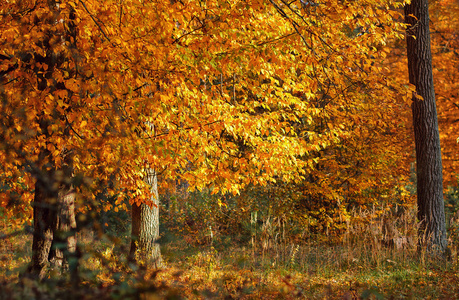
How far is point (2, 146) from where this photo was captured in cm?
349

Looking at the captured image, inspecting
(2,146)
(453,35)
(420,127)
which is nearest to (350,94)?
(420,127)

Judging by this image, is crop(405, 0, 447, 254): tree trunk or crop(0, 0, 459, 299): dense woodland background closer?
crop(0, 0, 459, 299): dense woodland background

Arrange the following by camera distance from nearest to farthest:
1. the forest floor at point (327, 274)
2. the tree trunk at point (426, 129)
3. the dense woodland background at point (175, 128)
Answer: the dense woodland background at point (175, 128)
the forest floor at point (327, 274)
the tree trunk at point (426, 129)

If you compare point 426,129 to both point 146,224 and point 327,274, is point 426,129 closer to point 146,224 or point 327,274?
point 327,274

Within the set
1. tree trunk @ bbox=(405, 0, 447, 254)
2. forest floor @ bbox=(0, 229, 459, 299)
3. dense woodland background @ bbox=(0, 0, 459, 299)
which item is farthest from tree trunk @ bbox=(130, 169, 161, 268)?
tree trunk @ bbox=(405, 0, 447, 254)

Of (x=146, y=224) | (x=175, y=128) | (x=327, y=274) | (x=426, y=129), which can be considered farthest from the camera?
(x=146, y=224)

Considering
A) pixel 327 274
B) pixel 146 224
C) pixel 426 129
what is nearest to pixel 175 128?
pixel 146 224

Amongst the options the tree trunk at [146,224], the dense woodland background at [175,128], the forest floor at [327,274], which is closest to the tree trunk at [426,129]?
the dense woodland background at [175,128]

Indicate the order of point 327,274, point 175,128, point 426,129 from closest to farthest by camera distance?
point 175,128, point 327,274, point 426,129

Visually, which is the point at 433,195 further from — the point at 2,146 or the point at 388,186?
the point at 2,146

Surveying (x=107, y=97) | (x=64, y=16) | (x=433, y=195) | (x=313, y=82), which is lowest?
(x=433, y=195)

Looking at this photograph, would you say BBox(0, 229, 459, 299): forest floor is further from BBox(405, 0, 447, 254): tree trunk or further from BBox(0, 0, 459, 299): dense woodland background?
BBox(405, 0, 447, 254): tree trunk

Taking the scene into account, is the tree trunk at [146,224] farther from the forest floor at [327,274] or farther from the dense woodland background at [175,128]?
the forest floor at [327,274]

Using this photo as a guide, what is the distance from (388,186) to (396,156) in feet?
2.73
